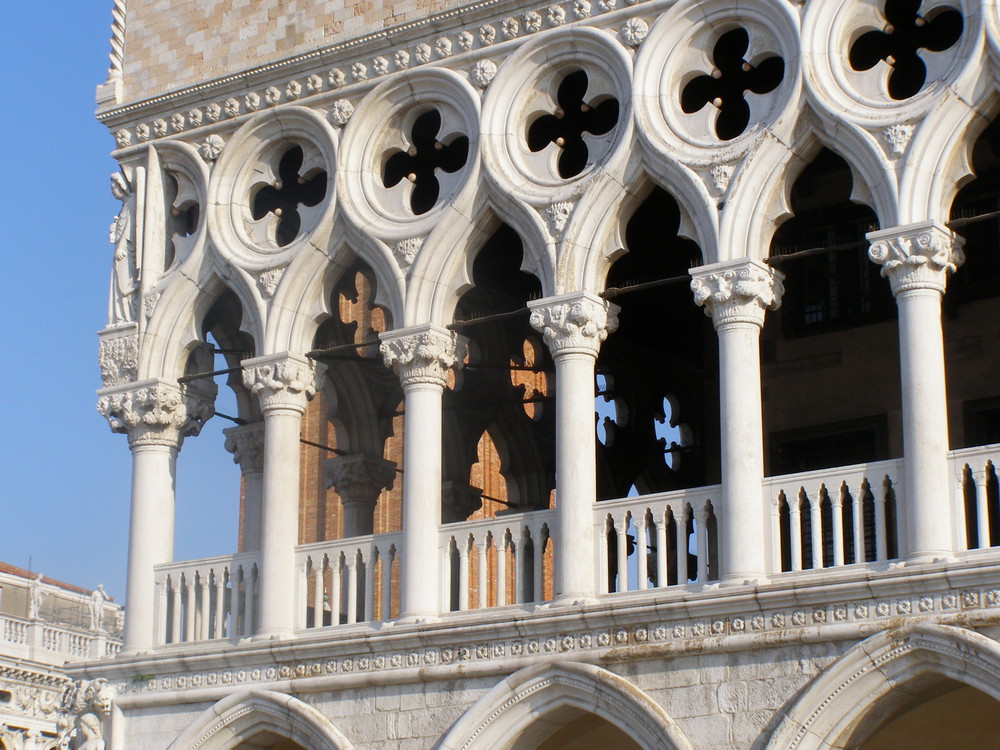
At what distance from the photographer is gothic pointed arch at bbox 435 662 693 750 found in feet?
47.4

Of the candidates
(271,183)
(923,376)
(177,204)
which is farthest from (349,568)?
(923,376)

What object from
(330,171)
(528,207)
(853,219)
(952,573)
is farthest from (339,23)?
(952,573)

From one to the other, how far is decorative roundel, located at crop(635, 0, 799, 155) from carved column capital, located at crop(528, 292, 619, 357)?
1.39 meters

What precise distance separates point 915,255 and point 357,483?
7.88 metres

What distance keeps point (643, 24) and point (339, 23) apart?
3189 mm

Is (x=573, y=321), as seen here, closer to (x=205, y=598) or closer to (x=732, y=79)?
(x=732, y=79)

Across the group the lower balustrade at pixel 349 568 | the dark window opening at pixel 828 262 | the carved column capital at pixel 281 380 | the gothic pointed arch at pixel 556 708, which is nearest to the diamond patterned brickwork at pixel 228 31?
the carved column capital at pixel 281 380

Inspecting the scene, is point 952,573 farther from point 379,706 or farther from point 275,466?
point 275,466

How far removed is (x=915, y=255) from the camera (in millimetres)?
14352

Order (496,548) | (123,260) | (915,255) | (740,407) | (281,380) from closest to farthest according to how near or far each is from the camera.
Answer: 1. (915,255)
2. (740,407)
3. (496,548)
4. (281,380)
5. (123,260)

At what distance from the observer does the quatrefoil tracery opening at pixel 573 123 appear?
16875mm

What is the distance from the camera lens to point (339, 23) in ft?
58.7

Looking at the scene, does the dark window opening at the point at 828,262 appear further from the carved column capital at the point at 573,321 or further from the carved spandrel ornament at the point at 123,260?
the carved spandrel ornament at the point at 123,260

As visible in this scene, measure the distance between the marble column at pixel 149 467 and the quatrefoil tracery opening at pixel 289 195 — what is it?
1.72 m
